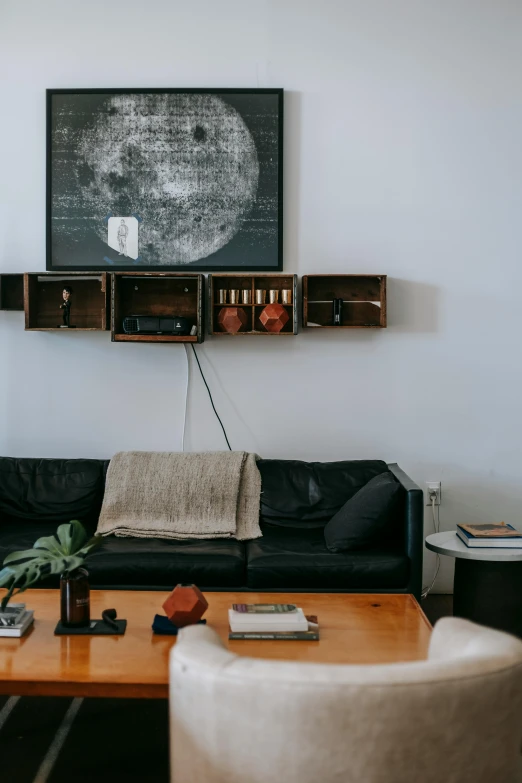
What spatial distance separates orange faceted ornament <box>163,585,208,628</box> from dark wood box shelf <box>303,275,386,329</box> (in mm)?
1981

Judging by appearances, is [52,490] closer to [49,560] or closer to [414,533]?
[49,560]

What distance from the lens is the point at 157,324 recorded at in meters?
3.72

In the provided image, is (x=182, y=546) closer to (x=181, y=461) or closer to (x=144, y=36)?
(x=181, y=461)

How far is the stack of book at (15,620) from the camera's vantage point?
221cm

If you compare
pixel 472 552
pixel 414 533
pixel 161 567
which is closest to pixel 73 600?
pixel 161 567

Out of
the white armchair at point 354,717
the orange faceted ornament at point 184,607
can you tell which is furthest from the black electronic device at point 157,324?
the white armchair at point 354,717

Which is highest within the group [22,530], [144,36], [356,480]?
[144,36]

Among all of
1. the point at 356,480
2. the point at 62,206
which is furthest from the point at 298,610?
the point at 62,206

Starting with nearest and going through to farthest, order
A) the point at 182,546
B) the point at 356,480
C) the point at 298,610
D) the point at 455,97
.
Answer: the point at 298,610, the point at 182,546, the point at 356,480, the point at 455,97

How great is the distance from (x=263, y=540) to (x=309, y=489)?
39 cm

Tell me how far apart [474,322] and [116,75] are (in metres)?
2.30

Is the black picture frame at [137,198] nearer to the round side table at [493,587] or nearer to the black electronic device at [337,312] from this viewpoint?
the black electronic device at [337,312]

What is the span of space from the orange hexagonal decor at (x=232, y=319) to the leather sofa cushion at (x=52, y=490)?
925mm

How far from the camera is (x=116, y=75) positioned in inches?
154
